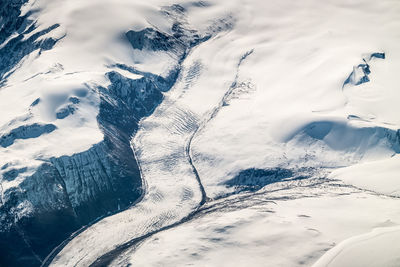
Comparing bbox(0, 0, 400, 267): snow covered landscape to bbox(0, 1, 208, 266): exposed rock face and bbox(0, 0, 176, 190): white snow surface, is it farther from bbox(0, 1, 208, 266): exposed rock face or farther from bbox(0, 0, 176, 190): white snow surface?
bbox(0, 0, 176, 190): white snow surface

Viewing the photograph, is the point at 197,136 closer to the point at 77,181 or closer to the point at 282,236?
the point at 77,181

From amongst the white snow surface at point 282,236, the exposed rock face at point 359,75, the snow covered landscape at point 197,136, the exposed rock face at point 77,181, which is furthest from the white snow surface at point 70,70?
the exposed rock face at point 359,75

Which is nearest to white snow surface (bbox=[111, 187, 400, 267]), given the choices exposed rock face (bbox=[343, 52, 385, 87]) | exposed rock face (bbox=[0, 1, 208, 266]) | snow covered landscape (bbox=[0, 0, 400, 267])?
snow covered landscape (bbox=[0, 0, 400, 267])

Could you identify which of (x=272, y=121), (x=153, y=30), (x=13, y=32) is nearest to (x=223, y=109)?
(x=272, y=121)

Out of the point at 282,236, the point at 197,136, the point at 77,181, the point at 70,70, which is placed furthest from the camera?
the point at 70,70

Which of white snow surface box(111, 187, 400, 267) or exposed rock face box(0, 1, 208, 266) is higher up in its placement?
exposed rock face box(0, 1, 208, 266)

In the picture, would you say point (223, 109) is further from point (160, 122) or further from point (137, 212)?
point (137, 212)

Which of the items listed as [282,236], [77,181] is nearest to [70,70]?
[77,181]
